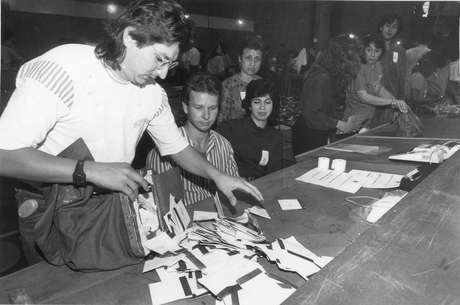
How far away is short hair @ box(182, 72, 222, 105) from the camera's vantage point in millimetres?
2117

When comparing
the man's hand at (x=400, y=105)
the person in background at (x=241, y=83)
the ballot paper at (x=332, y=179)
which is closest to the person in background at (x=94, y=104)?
the ballot paper at (x=332, y=179)

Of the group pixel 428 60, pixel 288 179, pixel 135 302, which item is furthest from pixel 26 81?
pixel 428 60

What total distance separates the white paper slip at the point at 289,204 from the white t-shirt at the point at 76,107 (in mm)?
578

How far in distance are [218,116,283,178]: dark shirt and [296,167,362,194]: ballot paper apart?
525 millimetres

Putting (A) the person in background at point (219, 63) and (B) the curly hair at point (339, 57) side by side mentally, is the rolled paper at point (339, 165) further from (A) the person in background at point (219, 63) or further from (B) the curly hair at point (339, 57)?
(A) the person in background at point (219, 63)

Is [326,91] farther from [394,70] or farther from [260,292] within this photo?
[260,292]

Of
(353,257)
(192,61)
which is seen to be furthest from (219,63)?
(353,257)

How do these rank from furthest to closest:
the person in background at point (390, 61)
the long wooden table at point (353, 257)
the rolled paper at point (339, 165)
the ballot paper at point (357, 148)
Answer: the person in background at point (390, 61)
the ballot paper at point (357, 148)
the rolled paper at point (339, 165)
the long wooden table at point (353, 257)

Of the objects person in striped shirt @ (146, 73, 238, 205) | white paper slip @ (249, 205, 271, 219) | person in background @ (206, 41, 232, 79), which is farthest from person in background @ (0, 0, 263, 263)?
person in background @ (206, 41, 232, 79)

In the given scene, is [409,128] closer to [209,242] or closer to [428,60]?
[428,60]

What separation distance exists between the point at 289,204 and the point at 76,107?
841mm

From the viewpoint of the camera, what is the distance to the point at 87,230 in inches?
38.7

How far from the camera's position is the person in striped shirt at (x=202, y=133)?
81.2 inches

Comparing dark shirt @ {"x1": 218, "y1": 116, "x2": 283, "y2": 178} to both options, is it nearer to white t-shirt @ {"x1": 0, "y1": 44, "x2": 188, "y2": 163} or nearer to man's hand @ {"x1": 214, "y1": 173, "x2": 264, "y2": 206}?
man's hand @ {"x1": 214, "y1": 173, "x2": 264, "y2": 206}
